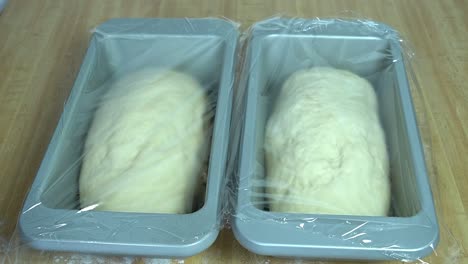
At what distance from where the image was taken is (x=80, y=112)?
28.9 inches

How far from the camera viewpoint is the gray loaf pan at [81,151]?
54cm

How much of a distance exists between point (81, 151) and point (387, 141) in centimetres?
53

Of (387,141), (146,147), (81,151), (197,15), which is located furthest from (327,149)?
(197,15)

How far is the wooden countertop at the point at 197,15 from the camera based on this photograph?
652mm

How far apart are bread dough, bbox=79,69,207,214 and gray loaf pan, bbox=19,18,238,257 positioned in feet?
0.11

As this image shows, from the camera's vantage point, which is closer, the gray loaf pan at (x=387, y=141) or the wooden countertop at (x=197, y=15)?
the gray loaf pan at (x=387, y=141)

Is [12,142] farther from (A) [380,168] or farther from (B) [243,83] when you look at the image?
(A) [380,168]

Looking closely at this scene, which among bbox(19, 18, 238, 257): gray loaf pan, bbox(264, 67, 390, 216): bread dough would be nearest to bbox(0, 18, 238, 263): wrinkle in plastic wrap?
bbox(19, 18, 238, 257): gray loaf pan

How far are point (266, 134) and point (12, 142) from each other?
1.60 ft

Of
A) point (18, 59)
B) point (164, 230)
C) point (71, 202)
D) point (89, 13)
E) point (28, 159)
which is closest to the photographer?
point (164, 230)

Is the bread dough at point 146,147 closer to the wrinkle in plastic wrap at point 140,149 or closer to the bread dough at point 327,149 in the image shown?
the wrinkle in plastic wrap at point 140,149

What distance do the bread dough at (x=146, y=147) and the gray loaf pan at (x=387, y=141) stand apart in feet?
0.32

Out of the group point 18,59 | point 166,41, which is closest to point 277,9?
point 166,41

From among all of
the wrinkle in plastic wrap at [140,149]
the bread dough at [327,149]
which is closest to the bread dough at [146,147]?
the wrinkle in plastic wrap at [140,149]
